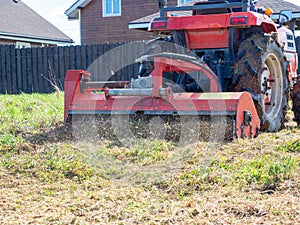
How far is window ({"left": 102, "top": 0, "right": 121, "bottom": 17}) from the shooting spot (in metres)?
25.1

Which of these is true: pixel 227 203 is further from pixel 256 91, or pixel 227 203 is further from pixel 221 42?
pixel 221 42

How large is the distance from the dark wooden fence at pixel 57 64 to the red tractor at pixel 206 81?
9462 mm

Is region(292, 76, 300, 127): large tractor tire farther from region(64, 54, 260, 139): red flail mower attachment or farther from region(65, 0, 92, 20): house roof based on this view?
region(65, 0, 92, 20): house roof

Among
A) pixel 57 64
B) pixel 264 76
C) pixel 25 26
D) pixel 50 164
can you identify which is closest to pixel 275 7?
pixel 57 64

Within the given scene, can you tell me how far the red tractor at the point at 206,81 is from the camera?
5.93 m

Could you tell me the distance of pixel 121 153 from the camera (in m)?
5.32

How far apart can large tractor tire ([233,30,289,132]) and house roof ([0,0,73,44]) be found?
68.6 ft

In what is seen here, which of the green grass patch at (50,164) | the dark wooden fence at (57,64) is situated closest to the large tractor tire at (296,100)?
the green grass patch at (50,164)

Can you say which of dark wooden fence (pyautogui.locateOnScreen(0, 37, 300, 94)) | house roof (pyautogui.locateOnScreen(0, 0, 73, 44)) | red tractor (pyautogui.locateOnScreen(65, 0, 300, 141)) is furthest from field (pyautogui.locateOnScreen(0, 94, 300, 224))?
house roof (pyautogui.locateOnScreen(0, 0, 73, 44))

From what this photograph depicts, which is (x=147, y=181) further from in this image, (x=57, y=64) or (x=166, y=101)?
(x=57, y=64)

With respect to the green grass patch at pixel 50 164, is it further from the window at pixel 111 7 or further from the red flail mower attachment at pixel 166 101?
the window at pixel 111 7

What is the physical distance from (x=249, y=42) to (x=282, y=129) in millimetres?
1403

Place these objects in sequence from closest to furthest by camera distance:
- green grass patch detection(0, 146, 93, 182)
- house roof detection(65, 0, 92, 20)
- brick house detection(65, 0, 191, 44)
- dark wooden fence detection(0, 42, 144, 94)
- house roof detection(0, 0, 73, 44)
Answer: green grass patch detection(0, 146, 93, 182) < dark wooden fence detection(0, 42, 144, 94) < brick house detection(65, 0, 191, 44) < house roof detection(65, 0, 92, 20) < house roof detection(0, 0, 73, 44)

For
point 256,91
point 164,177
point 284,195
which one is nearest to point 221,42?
point 256,91
